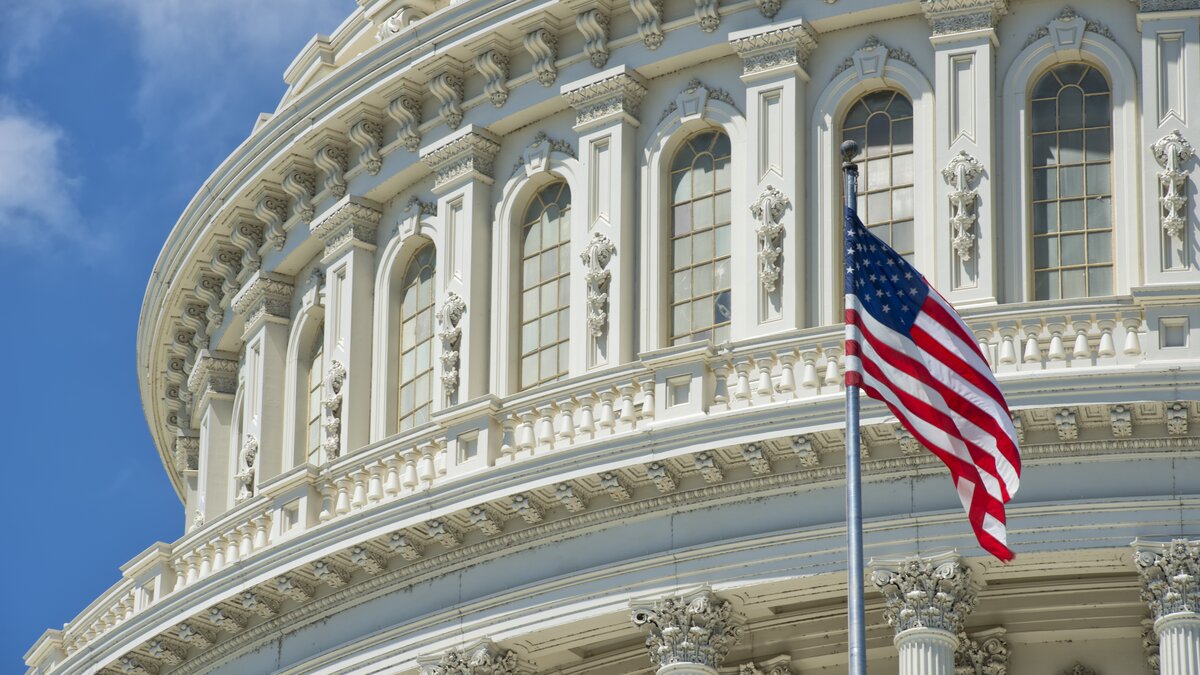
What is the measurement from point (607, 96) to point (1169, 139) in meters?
8.13

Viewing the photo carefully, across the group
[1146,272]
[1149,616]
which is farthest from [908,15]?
[1149,616]

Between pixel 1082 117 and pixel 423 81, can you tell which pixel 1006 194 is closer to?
pixel 1082 117

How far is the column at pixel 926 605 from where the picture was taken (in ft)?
145

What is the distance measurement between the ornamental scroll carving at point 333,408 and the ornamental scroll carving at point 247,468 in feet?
7.35

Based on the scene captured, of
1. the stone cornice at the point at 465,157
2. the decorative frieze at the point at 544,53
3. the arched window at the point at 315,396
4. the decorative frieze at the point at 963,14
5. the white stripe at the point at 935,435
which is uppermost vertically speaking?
the decorative frieze at the point at 544,53

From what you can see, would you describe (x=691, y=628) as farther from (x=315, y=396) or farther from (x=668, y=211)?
(x=315, y=396)

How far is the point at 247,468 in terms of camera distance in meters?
56.8

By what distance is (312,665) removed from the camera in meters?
50.1

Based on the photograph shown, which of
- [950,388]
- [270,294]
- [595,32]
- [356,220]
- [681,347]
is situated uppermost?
[595,32]

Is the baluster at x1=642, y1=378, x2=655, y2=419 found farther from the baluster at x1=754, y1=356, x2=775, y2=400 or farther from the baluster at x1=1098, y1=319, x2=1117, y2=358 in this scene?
the baluster at x1=1098, y1=319, x2=1117, y2=358

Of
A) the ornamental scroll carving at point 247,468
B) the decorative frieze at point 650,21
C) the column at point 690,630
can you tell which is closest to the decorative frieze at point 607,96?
the decorative frieze at point 650,21

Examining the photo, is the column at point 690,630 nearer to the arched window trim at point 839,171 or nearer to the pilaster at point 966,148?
the arched window trim at point 839,171

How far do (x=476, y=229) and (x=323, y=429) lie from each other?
390cm

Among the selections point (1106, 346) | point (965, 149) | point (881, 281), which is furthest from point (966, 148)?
point (881, 281)
